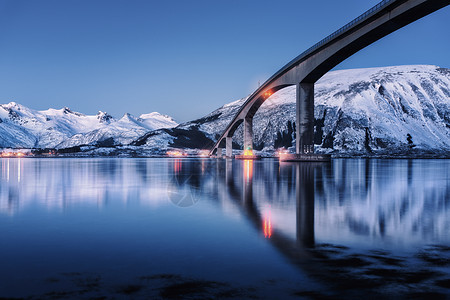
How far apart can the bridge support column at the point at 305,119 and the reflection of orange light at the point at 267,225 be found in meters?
53.3

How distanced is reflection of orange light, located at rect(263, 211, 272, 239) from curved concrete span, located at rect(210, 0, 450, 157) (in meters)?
33.7

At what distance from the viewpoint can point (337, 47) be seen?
167 ft

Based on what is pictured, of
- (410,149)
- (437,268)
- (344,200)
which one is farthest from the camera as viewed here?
(410,149)

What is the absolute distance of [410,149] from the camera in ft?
577

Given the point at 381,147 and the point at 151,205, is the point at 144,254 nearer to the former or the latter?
the point at 151,205

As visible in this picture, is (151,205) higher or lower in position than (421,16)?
lower

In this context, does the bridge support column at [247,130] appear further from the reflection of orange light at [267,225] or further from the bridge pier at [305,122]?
the reflection of orange light at [267,225]

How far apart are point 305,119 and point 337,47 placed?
573 inches

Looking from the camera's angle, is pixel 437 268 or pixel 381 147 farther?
pixel 381 147

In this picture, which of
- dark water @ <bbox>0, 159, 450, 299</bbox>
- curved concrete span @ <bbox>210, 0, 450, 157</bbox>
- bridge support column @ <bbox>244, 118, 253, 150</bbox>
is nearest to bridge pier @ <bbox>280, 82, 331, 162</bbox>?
curved concrete span @ <bbox>210, 0, 450, 157</bbox>

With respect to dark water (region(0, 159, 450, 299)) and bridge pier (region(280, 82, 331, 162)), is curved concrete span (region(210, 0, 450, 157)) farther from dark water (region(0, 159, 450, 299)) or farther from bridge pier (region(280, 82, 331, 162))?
dark water (region(0, 159, 450, 299))

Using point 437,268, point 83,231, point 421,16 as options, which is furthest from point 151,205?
point 421,16

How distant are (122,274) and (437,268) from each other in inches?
168

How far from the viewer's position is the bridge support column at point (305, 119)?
6234cm
